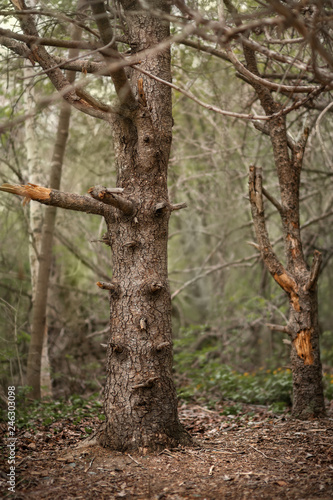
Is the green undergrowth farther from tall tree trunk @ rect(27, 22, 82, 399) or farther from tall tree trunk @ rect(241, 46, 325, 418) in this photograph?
tall tree trunk @ rect(27, 22, 82, 399)

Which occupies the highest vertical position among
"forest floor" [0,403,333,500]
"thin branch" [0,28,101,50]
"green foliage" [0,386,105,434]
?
"thin branch" [0,28,101,50]

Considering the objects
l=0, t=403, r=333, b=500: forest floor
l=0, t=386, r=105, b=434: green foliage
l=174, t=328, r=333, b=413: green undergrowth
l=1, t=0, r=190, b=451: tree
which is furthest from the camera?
l=174, t=328, r=333, b=413: green undergrowth

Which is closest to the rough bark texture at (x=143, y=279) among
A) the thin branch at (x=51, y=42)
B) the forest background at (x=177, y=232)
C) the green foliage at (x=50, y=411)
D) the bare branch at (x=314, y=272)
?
the thin branch at (x=51, y=42)

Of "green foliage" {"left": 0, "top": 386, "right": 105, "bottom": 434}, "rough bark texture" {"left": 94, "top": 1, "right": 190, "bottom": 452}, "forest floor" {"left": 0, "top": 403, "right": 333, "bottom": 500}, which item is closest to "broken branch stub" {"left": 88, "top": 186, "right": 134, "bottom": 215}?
"rough bark texture" {"left": 94, "top": 1, "right": 190, "bottom": 452}

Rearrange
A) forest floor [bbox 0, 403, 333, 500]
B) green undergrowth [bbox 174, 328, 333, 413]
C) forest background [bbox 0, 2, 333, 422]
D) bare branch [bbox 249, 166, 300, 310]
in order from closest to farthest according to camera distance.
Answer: forest floor [bbox 0, 403, 333, 500], bare branch [bbox 249, 166, 300, 310], green undergrowth [bbox 174, 328, 333, 413], forest background [bbox 0, 2, 333, 422]

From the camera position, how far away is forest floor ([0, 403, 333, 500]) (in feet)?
9.42

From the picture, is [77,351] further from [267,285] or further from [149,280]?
[149,280]

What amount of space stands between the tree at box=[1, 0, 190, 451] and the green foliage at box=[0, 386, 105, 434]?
3.40 feet

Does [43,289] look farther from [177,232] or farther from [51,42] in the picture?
[51,42]

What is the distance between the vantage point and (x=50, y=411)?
512 cm

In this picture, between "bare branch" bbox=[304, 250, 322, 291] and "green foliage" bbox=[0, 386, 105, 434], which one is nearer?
"bare branch" bbox=[304, 250, 322, 291]

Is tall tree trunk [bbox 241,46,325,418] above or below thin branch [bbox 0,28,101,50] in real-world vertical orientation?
below

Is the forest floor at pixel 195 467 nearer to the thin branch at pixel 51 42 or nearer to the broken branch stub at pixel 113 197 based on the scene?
the broken branch stub at pixel 113 197

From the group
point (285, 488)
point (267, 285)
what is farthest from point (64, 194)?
point (267, 285)
